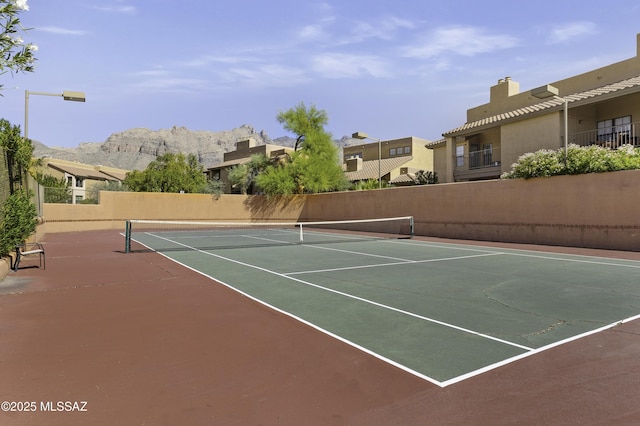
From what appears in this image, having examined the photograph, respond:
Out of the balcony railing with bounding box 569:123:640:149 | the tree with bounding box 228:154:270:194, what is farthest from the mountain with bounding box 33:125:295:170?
the balcony railing with bounding box 569:123:640:149

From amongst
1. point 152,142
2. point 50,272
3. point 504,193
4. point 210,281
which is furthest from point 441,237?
point 152,142

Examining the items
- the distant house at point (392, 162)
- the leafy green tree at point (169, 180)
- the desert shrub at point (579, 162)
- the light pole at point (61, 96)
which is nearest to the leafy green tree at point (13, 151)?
the light pole at point (61, 96)

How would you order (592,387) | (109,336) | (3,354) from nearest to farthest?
(592,387) < (3,354) < (109,336)

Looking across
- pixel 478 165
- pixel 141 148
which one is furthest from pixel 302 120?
pixel 141 148

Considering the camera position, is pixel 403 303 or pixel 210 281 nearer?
pixel 403 303

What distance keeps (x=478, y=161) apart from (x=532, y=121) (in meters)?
5.38

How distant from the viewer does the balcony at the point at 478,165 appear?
90.5 ft

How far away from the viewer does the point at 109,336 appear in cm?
507

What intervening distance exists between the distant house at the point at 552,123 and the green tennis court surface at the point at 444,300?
12479 mm

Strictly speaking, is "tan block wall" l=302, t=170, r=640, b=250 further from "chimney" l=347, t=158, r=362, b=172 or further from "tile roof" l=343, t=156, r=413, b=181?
"chimney" l=347, t=158, r=362, b=172

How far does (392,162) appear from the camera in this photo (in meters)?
47.9

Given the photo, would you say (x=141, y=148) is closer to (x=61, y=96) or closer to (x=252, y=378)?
(x=61, y=96)

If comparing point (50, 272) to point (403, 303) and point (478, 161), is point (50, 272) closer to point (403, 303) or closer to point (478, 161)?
point (403, 303)

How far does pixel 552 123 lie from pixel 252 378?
25.0 metres
